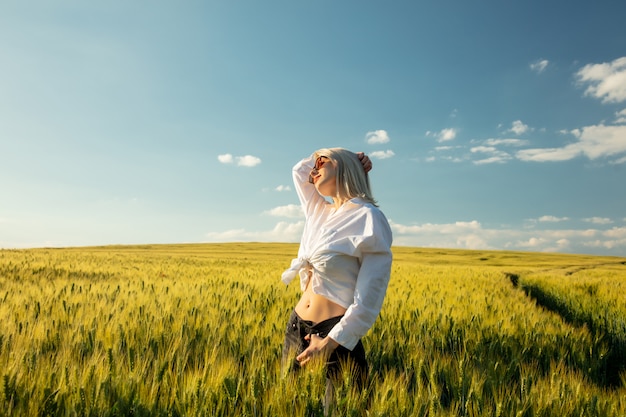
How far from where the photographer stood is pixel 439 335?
14.0ft

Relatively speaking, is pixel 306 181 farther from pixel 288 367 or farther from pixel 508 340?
pixel 508 340

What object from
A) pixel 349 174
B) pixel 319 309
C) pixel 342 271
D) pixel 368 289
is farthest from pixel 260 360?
pixel 349 174

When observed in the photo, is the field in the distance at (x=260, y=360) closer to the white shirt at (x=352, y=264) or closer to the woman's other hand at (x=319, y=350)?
the woman's other hand at (x=319, y=350)

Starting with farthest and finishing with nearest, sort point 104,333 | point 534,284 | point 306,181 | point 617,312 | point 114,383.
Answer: point 534,284 < point 617,312 < point 104,333 < point 306,181 < point 114,383

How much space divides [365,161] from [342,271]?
62cm

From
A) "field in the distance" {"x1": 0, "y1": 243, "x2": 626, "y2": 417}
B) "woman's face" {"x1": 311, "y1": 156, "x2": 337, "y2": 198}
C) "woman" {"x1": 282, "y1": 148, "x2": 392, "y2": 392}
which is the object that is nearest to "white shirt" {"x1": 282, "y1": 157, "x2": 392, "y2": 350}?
"woman" {"x1": 282, "y1": 148, "x2": 392, "y2": 392}

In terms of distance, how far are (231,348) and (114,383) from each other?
4.32ft

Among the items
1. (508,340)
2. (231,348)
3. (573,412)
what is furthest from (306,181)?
(508,340)

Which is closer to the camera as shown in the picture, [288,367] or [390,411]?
[390,411]

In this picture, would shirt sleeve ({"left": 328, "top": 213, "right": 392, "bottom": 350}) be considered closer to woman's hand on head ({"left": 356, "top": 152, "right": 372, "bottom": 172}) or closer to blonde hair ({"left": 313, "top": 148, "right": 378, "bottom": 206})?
blonde hair ({"left": 313, "top": 148, "right": 378, "bottom": 206})

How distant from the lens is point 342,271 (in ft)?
7.31

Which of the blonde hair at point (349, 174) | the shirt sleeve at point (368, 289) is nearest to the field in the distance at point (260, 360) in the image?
the shirt sleeve at point (368, 289)

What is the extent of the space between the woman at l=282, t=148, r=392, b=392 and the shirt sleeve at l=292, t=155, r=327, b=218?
292 mm

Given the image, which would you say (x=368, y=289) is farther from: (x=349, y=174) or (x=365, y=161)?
(x=365, y=161)
